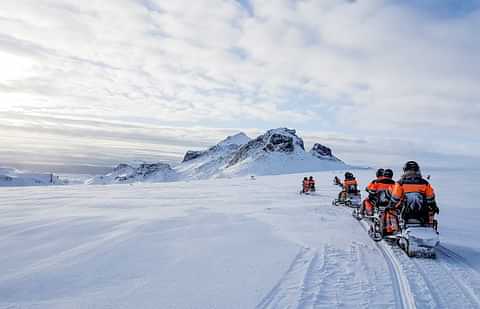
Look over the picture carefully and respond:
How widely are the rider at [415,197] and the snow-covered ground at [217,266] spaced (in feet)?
2.47

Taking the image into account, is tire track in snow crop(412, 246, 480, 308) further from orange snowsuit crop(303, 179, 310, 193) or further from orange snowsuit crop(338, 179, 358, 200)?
orange snowsuit crop(303, 179, 310, 193)

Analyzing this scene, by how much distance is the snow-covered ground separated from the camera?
466 centimetres

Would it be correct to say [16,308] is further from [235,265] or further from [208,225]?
[208,225]

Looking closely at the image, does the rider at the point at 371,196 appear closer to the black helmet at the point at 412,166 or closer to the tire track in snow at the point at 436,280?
the black helmet at the point at 412,166

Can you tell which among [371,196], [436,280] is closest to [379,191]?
[371,196]

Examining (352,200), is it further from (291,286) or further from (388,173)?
(291,286)

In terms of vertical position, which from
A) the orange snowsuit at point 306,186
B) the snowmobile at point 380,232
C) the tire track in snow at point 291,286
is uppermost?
the orange snowsuit at point 306,186

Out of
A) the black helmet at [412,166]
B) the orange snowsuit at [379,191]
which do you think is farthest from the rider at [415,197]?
the orange snowsuit at [379,191]

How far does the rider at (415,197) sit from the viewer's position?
7.41m

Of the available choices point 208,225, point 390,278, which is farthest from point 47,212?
point 390,278

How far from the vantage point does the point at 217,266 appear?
594 cm

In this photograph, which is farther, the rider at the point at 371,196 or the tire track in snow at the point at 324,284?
the rider at the point at 371,196

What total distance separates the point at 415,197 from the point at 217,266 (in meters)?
3.94

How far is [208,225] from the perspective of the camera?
9.62m
